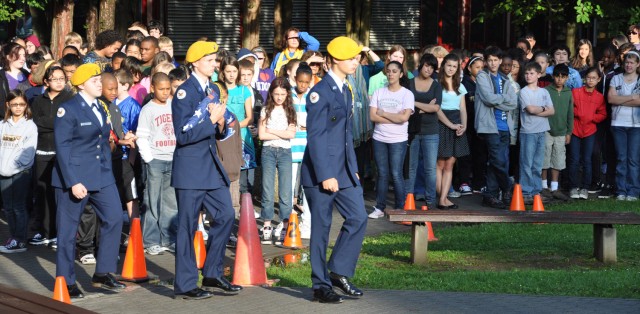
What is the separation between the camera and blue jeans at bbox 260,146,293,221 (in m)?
13.4

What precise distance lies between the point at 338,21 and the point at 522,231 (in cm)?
1636

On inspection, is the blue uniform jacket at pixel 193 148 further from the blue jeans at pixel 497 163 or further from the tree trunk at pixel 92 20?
the tree trunk at pixel 92 20

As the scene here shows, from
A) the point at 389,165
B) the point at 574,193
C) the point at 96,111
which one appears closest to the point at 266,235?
the point at 389,165

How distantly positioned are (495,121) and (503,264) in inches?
175

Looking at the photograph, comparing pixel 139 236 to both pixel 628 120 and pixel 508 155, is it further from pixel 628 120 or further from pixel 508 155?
pixel 628 120

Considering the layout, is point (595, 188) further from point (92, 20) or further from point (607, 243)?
point (92, 20)

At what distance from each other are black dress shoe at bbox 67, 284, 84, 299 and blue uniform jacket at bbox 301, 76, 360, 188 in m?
1.98

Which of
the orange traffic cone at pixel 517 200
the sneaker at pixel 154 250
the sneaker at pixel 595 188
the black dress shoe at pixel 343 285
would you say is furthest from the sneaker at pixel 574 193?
the black dress shoe at pixel 343 285

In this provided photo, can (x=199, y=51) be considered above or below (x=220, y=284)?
above

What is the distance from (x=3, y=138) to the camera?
41.4 ft

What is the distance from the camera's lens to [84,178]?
10.1 meters

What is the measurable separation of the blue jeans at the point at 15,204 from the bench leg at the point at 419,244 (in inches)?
152

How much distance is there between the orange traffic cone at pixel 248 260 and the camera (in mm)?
10375

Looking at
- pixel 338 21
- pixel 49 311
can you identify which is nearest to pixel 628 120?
pixel 49 311
